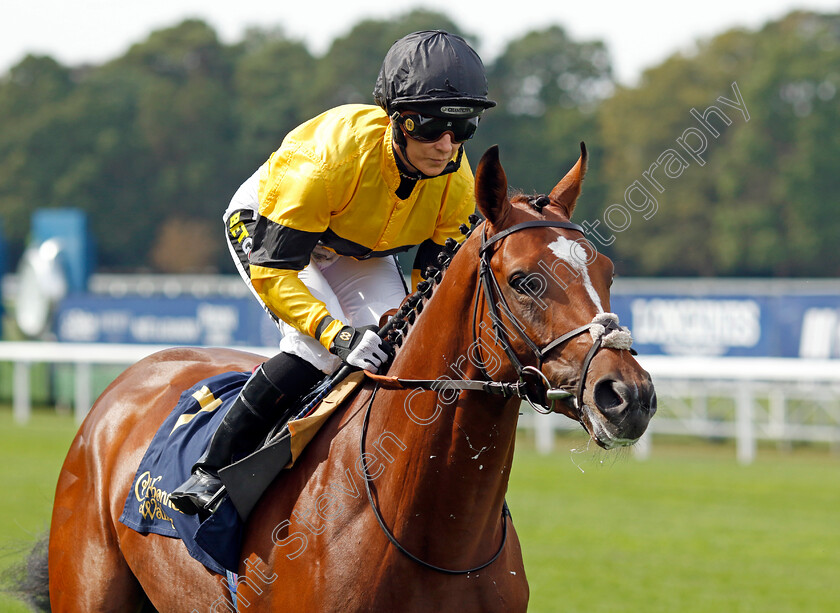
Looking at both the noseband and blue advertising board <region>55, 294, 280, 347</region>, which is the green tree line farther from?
the noseband

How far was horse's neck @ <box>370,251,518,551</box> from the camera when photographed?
2951 millimetres

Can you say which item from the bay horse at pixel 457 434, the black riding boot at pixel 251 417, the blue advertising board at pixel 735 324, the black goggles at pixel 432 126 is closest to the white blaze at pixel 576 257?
the bay horse at pixel 457 434

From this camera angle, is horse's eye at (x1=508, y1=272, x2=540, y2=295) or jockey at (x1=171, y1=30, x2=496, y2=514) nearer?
horse's eye at (x1=508, y1=272, x2=540, y2=295)

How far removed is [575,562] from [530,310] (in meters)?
4.99

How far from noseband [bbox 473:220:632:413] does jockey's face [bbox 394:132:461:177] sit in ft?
1.45

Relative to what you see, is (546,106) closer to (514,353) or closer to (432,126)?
(432,126)

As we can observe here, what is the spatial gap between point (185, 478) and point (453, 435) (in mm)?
1153

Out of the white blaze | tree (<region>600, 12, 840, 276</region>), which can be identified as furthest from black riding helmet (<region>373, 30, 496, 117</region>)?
tree (<region>600, 12, 840, 276</region>)

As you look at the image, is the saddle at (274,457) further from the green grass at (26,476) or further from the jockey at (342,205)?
the green grass at (26,476)

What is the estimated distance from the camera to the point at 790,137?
138 ft

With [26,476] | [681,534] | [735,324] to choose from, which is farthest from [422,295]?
[735,324]

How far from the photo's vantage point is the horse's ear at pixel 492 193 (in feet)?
9.40

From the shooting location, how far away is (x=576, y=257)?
2.73m

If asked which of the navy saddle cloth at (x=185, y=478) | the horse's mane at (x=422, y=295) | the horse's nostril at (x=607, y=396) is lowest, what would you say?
the navy saddle cloth at (x=185, y=478)
